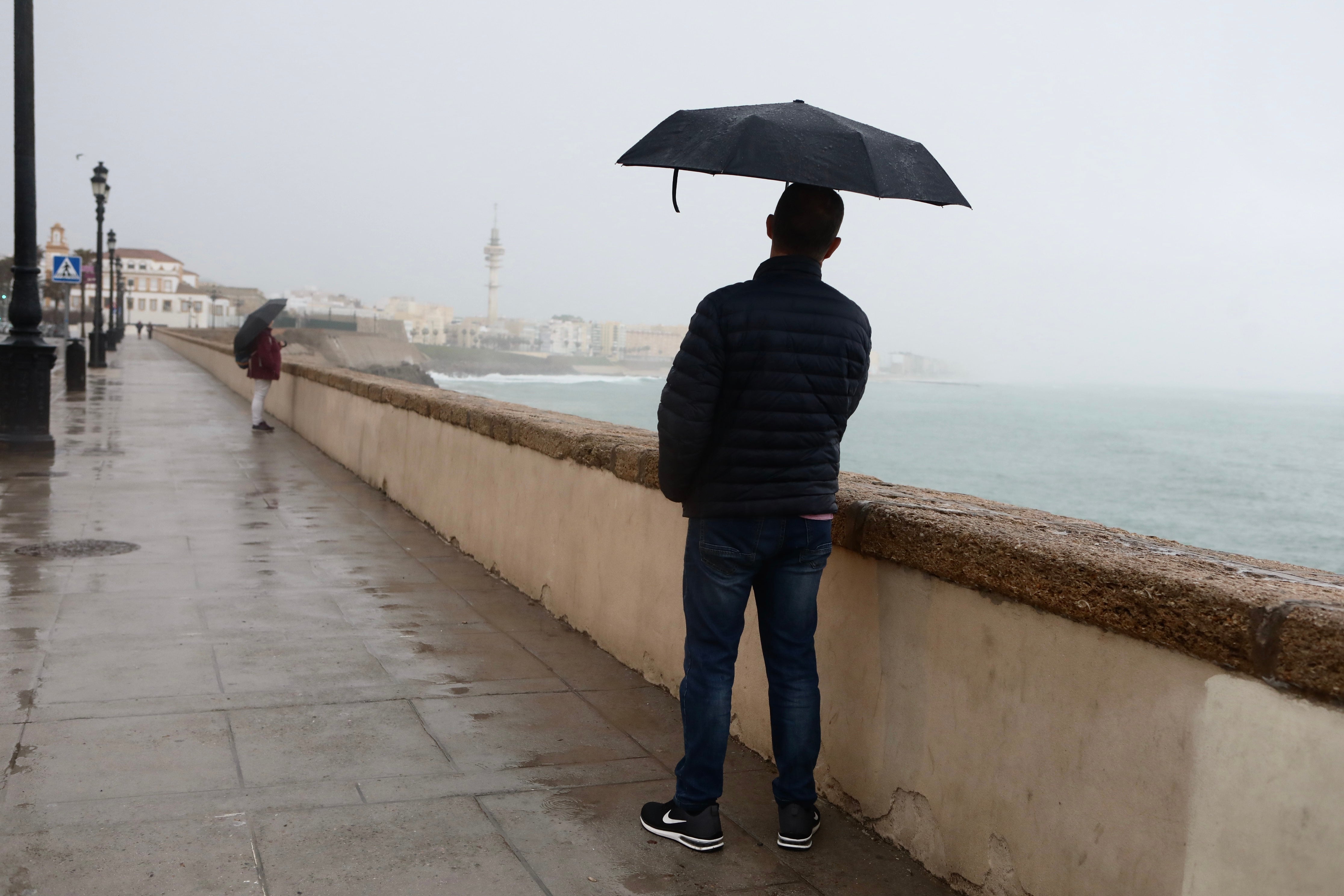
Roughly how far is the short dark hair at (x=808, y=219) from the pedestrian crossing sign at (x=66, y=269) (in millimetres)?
25460

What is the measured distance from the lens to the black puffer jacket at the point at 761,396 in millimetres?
3141

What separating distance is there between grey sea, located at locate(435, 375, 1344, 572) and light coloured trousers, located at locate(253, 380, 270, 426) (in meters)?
6.86

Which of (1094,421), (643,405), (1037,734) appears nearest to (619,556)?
(1037,734)

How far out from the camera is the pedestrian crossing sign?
25.3 m

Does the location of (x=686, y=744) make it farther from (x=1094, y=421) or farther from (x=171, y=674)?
(x=1094, y=421)

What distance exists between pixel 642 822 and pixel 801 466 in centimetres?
117

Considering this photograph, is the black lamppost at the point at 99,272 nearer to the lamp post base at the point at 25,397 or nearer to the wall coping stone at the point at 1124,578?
the lamp post base at the point at 25,397

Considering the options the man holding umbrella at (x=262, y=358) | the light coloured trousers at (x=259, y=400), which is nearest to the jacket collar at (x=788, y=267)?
the man holding umbrella at (x=262, y=358)

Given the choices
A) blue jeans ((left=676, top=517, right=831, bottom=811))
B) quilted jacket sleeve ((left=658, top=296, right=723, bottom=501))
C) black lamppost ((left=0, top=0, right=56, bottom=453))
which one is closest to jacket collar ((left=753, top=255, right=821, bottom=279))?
quilted jacket sleeve ((left=658, top=296, right=723, bottom=501))

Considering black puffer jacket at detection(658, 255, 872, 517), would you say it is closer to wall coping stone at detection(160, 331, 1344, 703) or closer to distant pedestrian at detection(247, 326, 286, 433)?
wall coping stone at detection(160, 331, 1344, 703)

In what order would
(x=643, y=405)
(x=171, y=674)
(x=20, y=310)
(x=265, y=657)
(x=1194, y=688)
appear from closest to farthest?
(x=1194, y=688)
(x=171, y=674)
(x=265, y=657)
(x=20, y=310)
(x=643, y=405)

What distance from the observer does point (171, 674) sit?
4.70 m

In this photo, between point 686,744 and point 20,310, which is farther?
point 20,310

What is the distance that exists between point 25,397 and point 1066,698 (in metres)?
12.2
